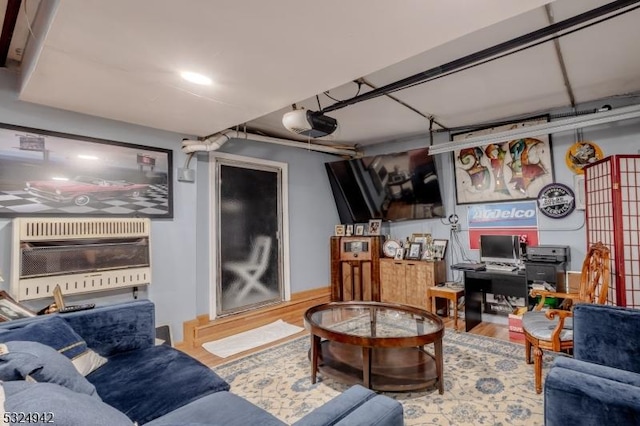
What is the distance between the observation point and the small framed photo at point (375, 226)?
517cm

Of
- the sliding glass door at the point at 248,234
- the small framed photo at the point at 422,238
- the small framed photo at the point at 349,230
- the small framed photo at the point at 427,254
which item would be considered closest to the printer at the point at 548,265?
the small framed photo at the point at 427,254

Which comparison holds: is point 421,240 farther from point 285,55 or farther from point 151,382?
point 151,382

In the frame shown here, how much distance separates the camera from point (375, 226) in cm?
520

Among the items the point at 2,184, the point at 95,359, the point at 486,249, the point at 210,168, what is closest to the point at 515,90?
the point at 486,249

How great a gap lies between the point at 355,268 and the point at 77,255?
3.56 m

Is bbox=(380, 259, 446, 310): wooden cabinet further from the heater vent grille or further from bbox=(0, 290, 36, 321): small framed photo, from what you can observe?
bbox=(0, 290, 36, 321): small framed photo

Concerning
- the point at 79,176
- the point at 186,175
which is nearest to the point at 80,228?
the point at 79,176

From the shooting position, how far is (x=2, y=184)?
2.54m

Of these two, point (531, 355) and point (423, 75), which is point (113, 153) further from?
point (531, 355)

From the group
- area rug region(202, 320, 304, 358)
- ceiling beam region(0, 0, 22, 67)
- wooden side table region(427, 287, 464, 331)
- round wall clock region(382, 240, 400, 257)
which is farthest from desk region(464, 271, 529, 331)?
ceiling beam region(0, 0, 22, 67)

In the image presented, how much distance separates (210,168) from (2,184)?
186cm

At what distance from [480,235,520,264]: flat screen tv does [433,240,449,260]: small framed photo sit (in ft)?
1.66

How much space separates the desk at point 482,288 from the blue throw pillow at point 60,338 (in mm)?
3675

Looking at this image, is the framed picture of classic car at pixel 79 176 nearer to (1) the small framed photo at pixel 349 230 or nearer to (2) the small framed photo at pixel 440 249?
(1) the small framed photo at pixel 349 230
